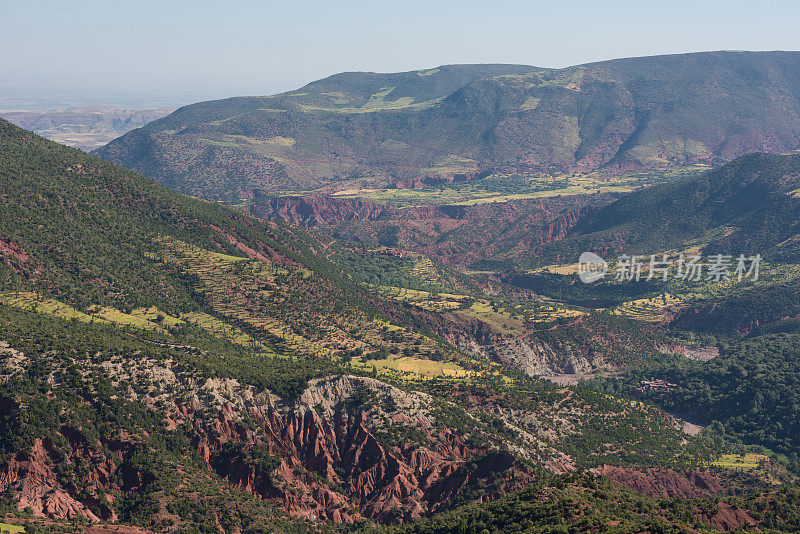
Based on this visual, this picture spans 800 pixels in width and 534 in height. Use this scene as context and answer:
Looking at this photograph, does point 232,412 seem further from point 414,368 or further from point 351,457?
point 414,368

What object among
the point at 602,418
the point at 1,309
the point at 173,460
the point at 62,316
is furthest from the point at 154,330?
the point at 602,418

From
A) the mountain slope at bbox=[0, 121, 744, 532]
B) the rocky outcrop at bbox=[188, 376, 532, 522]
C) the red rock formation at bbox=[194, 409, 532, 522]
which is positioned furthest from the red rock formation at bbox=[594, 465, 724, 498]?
the rocky outcrop at bbox=[188, 376, 532, 522]

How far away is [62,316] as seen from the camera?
14662 cm

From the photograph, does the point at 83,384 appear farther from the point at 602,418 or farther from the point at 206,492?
the point at 602,418

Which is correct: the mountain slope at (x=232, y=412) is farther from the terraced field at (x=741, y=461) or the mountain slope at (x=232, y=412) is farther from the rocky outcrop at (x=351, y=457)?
the terraced field at (x=741, y=461)

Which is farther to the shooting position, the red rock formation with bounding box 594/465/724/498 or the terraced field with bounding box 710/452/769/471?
the terraced field with bounding box 710/452/769/471

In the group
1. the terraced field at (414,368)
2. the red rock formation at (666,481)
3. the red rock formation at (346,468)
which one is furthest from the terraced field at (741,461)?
the terraced field at (414,368)

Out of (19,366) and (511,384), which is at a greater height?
(19,366)

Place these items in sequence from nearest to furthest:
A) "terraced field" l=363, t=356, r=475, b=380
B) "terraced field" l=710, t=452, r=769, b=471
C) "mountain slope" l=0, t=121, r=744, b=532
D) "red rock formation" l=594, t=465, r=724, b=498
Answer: "mountain slope" l=0, t=121, r=744, b=532 → "red rock formation" l=594, t=465, r=724, b=498 → "terraced field" l=710, t=452, r=769, b=471 → "terraced field" l=363, t=356, r=475, b=380

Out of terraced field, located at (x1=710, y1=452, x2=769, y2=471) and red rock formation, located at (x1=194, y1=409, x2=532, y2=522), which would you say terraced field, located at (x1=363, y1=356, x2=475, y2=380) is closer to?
red rock formation, located at (x1=194, y1=409, x2=532, y2=522)

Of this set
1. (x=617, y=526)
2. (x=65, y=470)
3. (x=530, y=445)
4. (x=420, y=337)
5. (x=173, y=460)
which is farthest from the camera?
(x=420, y=337)

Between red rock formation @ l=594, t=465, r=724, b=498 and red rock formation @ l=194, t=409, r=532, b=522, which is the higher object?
red rock formation @ l=194, t=409, r=532, b=522

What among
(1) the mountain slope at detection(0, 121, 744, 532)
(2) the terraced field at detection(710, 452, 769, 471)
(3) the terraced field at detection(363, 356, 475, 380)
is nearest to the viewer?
(1) the mountain slope at detection(0, 121, 744, 532)

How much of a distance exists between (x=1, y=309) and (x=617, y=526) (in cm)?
11222
